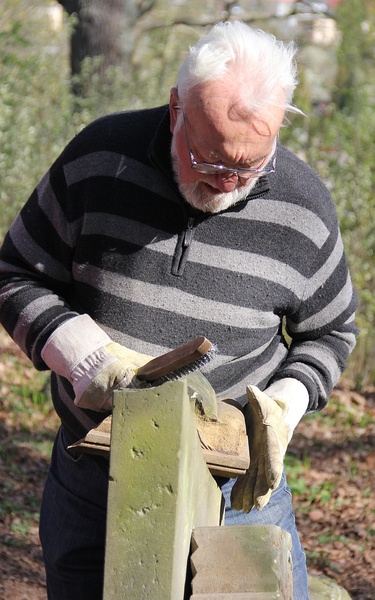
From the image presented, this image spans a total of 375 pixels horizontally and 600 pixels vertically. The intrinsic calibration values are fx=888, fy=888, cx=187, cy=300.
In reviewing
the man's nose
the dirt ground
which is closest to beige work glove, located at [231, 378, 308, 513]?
the man's nose

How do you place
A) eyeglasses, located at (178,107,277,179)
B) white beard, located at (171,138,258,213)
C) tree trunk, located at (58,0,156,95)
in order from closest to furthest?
1. eyeglasses, located at (178,107,277,179)
2. white beard, located at (171,138,258,213)
3. tree trunk, located at (58,0,156,95)

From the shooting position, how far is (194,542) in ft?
6.21

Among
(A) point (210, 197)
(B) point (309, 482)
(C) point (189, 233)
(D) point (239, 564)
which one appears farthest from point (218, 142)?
(B) point (309, 482)

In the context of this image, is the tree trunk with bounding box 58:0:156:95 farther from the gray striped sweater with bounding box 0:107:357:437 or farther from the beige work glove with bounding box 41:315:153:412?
the beige work glove with bounding box 41:315:153:412

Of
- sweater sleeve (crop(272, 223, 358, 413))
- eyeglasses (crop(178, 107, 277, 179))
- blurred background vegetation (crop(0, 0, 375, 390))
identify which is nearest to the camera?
eyeglasses (crop(178, 107, 277, 179))

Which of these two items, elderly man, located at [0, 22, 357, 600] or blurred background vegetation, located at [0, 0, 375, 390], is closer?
elderly man, located at [0, 22, 357, 600]

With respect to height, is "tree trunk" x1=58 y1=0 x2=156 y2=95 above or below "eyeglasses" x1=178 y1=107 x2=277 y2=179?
below

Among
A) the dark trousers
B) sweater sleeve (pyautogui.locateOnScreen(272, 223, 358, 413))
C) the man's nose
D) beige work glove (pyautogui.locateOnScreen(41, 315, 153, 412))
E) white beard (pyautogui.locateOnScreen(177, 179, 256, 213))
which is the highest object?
the man's nose

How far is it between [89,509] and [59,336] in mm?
557

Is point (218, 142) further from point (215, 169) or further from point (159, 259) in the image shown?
point (159, 259)

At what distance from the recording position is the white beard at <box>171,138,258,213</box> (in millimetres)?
2387

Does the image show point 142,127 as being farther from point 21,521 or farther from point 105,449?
point 21,521

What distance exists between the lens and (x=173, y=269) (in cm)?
247

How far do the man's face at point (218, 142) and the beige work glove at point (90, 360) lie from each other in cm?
46
